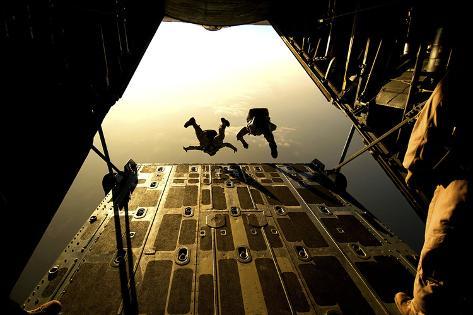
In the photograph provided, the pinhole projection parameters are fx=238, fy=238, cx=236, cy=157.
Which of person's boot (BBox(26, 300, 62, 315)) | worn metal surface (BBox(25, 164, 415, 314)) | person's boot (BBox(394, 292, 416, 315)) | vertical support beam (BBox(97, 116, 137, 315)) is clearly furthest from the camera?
worn metal surface (BBox(25, 164, 415, 314))

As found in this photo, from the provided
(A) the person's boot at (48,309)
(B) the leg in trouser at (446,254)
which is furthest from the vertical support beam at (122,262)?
(B) the leg in trouser at (446,254)

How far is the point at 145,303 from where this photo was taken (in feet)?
18.9

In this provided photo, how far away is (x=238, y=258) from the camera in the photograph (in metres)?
7.39

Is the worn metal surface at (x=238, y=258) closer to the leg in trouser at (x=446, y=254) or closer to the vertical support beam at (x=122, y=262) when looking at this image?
the vertical support beam at (x=122, y=262)

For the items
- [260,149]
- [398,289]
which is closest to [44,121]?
[398,289]

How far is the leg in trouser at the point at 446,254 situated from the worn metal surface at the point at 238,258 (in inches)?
140

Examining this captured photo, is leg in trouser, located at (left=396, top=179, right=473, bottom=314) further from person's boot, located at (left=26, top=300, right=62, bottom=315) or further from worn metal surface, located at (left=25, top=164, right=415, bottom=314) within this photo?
person's boot, located at (left=26, top=300, right=62, bottom=315)

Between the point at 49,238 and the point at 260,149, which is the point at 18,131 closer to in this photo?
the point at 49,238

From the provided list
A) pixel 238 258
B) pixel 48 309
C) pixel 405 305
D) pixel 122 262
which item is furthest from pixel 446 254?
pixel 122 262

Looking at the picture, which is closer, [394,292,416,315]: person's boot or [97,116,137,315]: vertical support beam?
[394,292,416,315]: person's boot

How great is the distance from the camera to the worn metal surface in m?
5.92

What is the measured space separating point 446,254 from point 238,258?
18.5 ft

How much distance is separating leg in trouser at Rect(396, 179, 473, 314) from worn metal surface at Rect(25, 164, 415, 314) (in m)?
3.55

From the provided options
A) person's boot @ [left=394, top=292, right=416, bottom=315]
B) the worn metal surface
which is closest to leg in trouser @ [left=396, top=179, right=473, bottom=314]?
person's boot @ [left=394, top=292, right=416, bottom=315]
